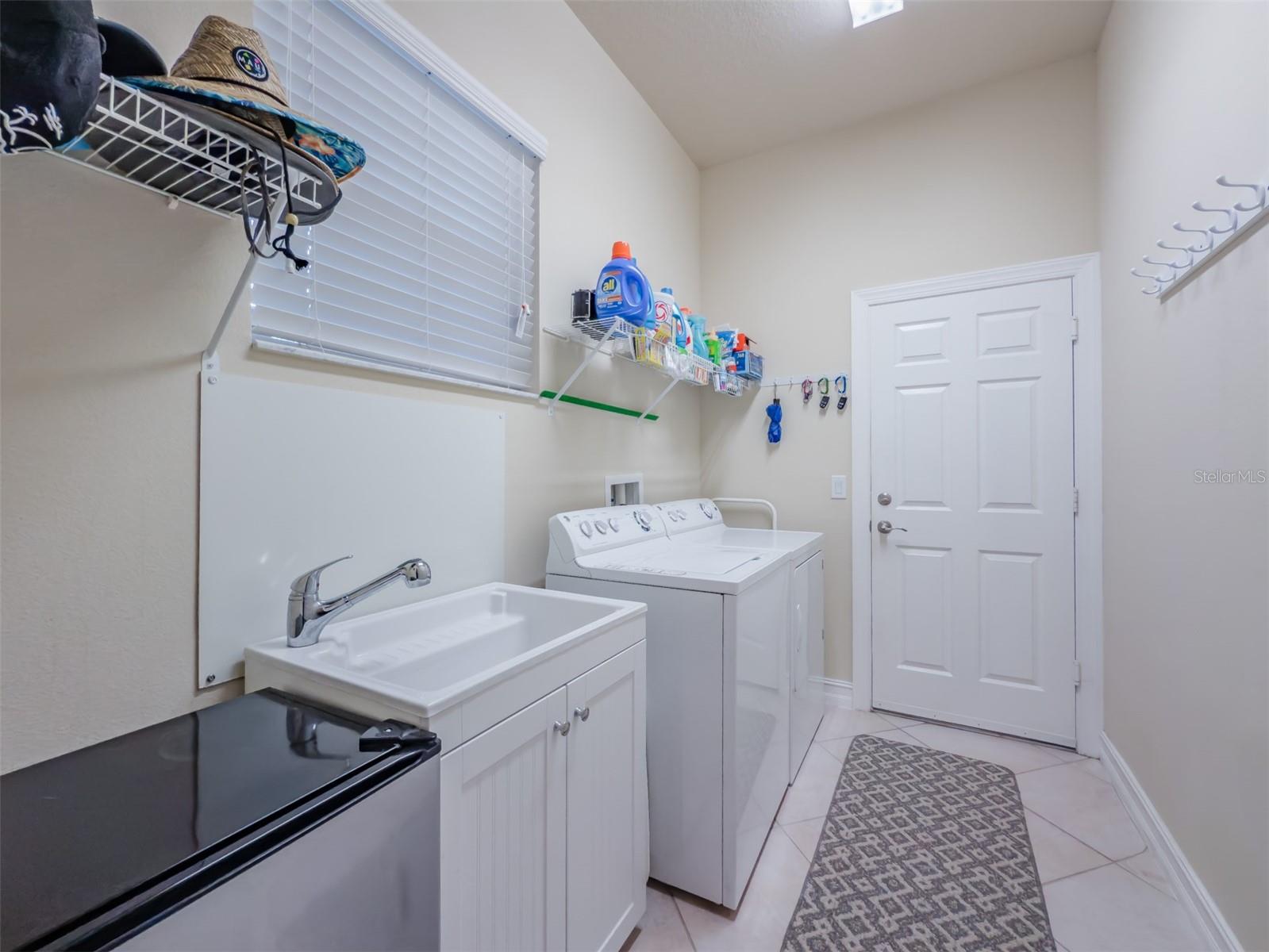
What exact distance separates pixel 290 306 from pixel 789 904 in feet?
6.51

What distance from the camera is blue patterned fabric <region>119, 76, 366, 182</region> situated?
74 centimetres

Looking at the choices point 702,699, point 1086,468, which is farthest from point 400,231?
point 1086,468

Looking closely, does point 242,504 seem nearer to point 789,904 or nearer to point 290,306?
point 290,306

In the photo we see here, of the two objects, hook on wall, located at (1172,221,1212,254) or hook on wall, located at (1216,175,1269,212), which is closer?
hook on wall, located at (1216,175,1269,212)

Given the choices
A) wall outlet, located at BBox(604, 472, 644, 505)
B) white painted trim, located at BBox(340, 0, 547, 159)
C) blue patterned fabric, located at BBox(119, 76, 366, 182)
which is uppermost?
white painted trim, located at BBox(340, 0, 547, 159)

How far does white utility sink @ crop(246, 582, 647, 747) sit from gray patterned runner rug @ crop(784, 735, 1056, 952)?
988 mm

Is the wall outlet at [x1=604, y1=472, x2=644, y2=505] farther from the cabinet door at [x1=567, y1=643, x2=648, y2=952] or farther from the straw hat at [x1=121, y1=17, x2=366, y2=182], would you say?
the straw hat at [x1=121, y1=17, x2=366, y2=182]

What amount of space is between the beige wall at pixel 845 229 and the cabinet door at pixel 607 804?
1.75 meters

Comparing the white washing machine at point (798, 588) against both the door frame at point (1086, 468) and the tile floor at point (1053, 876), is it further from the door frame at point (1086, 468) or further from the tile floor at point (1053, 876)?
the door frame at point (1086, 468)

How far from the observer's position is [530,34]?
187cm

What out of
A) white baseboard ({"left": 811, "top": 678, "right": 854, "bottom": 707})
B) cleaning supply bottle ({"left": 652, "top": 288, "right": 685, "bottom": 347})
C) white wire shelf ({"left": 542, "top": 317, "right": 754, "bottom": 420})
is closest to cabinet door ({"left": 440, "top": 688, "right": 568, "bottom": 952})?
white wire shelf ({"left": 542, "top": 317, "right": 754, "bottom": 420})

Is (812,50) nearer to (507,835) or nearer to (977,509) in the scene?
(977,509)

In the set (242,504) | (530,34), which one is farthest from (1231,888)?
(530,34)

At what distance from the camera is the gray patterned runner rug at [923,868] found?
4.70 ft
